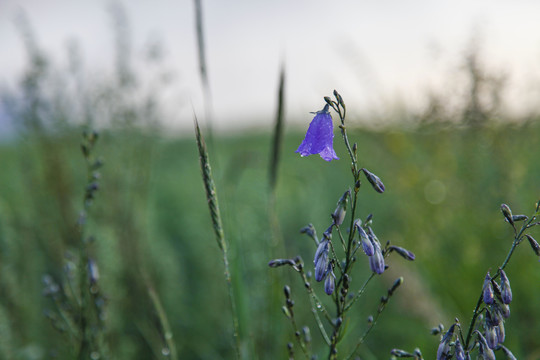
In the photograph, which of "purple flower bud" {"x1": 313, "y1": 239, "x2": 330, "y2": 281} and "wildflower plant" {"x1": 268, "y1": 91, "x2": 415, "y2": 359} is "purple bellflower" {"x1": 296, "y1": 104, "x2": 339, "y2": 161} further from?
"purple flower bud" {"x1": 313, "y1": 239, "x2": 330, "y2": 281}

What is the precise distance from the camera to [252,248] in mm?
2910

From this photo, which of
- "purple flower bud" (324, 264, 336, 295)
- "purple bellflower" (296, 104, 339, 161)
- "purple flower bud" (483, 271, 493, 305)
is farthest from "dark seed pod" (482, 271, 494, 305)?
"purple bellflower" (296, 104, 339, 161)

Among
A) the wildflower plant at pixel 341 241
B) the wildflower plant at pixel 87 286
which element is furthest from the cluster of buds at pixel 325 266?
the wildflower plant at pixel 87 286

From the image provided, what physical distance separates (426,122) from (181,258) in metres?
2.01

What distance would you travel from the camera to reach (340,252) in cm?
334

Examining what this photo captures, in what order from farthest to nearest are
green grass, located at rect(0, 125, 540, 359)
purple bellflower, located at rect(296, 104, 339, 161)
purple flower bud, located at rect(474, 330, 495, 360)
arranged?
green grass, located at rect(0, 125, 540, 359)
purple bellflower, located at rect(296, 104, 339, 161)
purple flower bud, located at rect(474, 330, 495, 360)

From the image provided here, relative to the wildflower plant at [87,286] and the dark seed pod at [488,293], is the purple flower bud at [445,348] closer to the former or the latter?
the dark seed pod at [488,293]

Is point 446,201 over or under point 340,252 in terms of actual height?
over

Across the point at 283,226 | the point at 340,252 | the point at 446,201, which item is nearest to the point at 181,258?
the point at 283,226

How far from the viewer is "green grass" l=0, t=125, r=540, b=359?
2.21 metres

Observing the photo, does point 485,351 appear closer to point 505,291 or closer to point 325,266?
point 505,291

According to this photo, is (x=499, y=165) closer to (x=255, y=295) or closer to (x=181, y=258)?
(x=255, y=295)

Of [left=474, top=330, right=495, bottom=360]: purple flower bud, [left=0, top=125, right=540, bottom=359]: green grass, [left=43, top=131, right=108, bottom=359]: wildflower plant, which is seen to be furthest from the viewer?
[left=0, top=125, right=540, bottom=359]: green grass

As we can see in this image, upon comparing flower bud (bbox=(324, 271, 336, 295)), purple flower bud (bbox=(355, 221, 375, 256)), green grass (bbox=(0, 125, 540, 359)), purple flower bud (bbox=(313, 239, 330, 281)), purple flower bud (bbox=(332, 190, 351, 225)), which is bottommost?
green grass (bbox=(0, 125, 540, 359))
